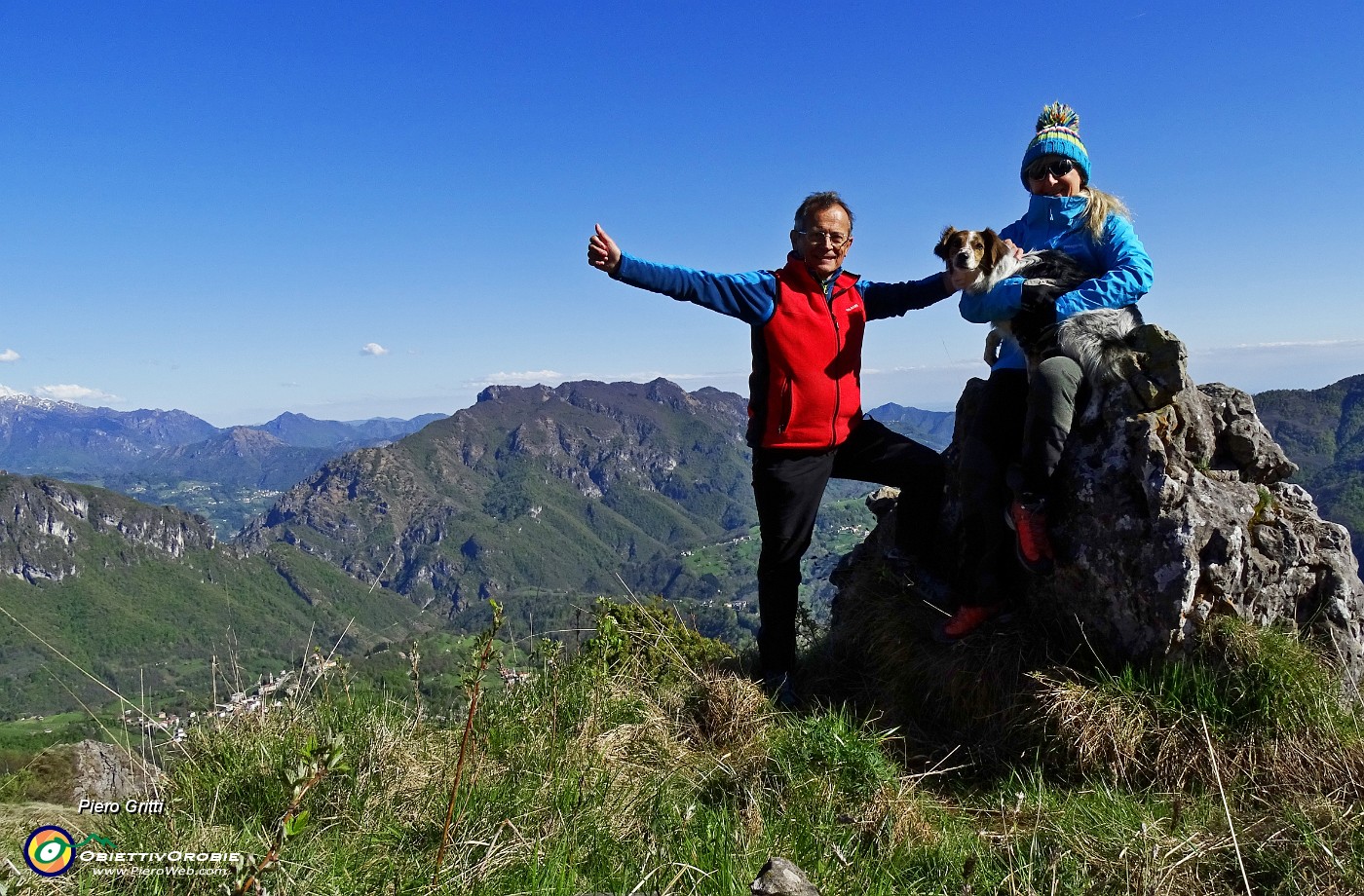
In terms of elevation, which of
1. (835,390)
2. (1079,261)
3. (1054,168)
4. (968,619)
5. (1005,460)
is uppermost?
(1054,168)

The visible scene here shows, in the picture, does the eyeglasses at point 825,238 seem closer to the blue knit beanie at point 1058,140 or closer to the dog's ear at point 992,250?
the dog's ear at point 992,250

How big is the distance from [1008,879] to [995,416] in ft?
11.1

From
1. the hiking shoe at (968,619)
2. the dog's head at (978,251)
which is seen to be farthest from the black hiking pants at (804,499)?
the dog's head at (978,251)

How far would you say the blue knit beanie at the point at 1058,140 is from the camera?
18.8ft

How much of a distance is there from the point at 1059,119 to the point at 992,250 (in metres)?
1.38

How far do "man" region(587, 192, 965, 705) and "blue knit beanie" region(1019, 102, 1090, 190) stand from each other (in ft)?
3.80

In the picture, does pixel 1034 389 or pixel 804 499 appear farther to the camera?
pixel 804 499

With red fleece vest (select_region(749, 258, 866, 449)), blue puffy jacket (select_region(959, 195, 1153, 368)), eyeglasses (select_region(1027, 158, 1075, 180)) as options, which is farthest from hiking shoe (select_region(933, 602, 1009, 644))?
eyeglasses (select_region(1027, 158, 1075, 180))

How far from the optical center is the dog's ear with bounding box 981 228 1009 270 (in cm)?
558

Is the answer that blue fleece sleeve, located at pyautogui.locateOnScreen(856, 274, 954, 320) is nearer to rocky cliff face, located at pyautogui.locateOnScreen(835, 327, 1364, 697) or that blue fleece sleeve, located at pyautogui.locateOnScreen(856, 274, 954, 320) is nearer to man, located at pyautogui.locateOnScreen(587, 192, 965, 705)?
man, located at pyautogui.locateOnScreen(587, 192, 965, 705)

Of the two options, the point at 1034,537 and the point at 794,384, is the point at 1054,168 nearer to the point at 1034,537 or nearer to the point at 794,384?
the point at 794,384

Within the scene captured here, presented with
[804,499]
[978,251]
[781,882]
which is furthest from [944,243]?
[781,882]

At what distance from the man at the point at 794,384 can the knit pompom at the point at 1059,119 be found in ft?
4.65

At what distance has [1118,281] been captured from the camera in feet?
17.1
